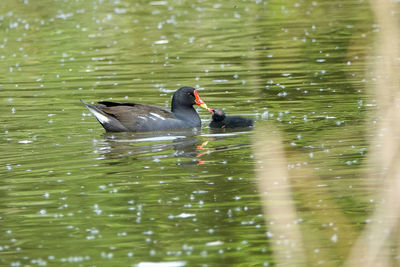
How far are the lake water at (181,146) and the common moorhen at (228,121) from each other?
0.46 feet

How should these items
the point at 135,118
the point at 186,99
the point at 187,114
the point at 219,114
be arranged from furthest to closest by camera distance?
the point at 186,99
the point at 187,114
the point at 135,118
the point at 219,114

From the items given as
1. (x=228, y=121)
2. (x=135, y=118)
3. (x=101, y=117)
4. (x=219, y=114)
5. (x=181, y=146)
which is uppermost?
(x=101, y=117)

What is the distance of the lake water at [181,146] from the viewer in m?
7.95

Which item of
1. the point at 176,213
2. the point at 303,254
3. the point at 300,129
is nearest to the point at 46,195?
the point at 176,213

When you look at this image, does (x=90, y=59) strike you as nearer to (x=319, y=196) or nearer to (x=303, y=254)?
(x=319, y=196)

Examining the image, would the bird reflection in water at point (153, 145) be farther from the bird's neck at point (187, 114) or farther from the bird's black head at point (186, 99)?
the bird's black head at point (186, 99)

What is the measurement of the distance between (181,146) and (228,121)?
3.55 feet

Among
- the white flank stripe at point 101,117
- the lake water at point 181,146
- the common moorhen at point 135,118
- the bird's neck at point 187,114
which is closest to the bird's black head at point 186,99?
the bird's neck at point 187,114

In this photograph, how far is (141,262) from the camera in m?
7.38

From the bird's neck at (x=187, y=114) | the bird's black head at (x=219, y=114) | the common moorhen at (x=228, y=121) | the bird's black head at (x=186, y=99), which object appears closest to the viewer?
the common moorhen at (x=228, y=121)

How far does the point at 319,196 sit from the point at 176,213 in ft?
4.77

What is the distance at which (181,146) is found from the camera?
12.3 m

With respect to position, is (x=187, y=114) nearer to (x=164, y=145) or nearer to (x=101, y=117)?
(x=101, y=117)

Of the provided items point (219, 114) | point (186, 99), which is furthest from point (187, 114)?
point (219, 114)
